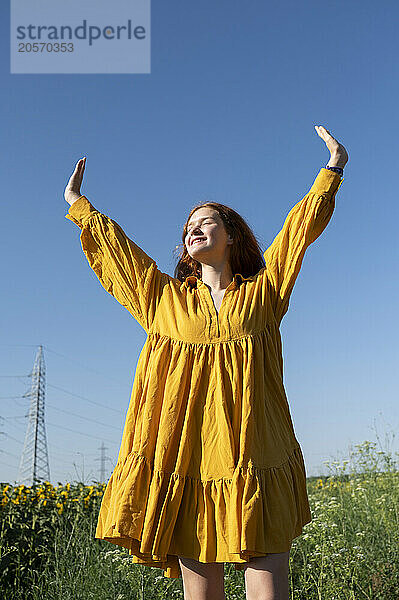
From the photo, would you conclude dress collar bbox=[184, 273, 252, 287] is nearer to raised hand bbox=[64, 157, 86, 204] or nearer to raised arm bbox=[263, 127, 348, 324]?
raised arm bbox=[263, 127, 348, 324]

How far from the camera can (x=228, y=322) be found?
205 centimetres

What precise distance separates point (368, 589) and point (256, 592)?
2028 millimetres

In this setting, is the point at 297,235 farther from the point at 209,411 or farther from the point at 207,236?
the point at 209,411

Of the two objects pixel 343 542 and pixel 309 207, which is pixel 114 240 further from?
pixel 343 542

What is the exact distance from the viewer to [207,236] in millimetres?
2232

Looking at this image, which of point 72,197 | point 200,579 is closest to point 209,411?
point 200,579

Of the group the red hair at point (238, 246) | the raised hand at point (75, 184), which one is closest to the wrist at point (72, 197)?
the raised hand at point (75, 184)

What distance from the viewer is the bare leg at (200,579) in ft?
6.29

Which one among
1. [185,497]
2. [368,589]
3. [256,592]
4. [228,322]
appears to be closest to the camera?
[256,592]

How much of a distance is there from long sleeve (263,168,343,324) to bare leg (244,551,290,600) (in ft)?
2.56

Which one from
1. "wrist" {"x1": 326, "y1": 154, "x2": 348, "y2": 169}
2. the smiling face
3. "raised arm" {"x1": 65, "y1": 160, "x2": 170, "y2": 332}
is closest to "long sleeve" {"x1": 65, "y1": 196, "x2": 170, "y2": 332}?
"raised arm" {"x1": 65, "y1": 160, "x2": 170, "y2": 332}

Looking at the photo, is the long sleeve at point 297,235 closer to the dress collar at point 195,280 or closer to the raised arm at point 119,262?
the dress collar at point 195,280

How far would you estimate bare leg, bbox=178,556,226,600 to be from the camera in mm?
1916

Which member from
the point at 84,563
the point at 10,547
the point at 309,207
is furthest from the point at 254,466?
the point at 10,547
